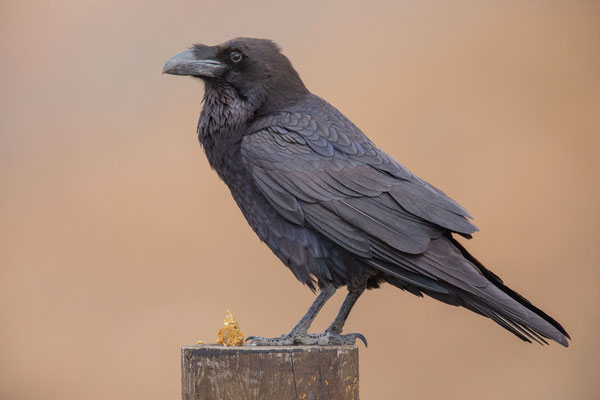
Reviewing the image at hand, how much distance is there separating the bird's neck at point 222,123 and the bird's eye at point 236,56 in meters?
0.17

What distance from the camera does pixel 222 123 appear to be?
12.6 feet

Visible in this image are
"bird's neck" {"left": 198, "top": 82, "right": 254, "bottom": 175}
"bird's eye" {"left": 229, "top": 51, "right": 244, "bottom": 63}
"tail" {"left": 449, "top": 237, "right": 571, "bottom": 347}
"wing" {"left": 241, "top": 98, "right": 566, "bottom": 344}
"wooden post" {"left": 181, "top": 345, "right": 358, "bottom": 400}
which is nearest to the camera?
"wooden post" {"left": 181, "top": 345, "right": 358, "bottom": 400}

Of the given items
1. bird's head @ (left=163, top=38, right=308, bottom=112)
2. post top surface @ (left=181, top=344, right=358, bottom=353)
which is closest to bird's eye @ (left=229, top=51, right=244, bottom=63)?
bird's head @ (left=163, top=38, right=308, bottom=112)

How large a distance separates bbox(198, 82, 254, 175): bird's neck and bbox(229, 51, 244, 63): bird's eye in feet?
0.54

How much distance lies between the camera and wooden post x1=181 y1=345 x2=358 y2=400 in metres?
3.11

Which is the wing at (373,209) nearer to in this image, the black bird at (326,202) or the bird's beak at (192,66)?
the black bird at (326,202)

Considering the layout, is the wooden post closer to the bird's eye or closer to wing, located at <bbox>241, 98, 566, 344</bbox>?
wing, located at <bbox>241, 98, 566, 344</bbox>

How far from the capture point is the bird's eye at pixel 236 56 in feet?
13.0

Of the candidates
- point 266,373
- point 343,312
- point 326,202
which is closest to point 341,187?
point 326,202

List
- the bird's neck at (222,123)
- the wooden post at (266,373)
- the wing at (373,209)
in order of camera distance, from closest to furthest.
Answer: the wooden post at (266,373)
the wing at (373,209)
the bird's neck at (222,123)

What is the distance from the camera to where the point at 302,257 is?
142 inches

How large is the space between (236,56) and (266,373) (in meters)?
1.83

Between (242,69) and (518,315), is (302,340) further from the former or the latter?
(242,69)

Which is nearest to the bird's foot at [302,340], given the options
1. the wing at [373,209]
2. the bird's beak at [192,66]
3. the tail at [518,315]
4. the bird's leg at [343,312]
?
the bird's leg at [343,312]
